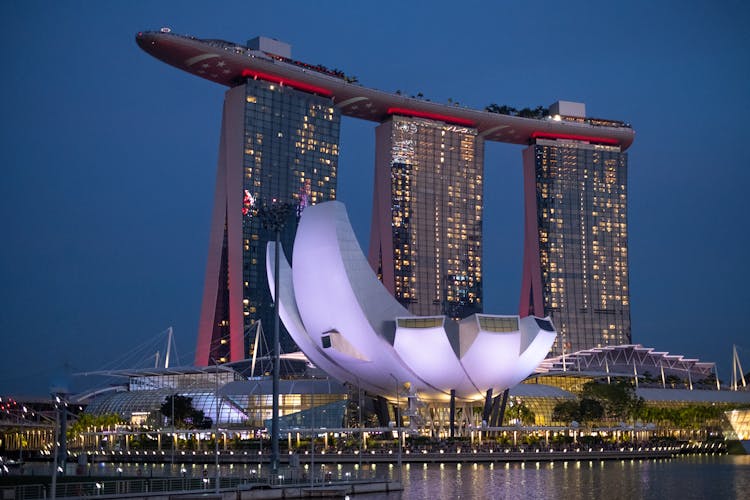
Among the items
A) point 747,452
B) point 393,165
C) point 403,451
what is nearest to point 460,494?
point 403,451

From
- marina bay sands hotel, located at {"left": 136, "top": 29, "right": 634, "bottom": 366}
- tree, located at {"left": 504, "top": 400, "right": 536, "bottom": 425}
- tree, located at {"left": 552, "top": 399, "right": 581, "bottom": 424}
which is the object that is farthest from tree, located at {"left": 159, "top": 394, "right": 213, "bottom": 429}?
tree, located at {"left": 552, "top": 399, "right": 581, "bottom": 424}

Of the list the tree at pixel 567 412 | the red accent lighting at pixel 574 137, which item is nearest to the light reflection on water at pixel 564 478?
the tree at pixel 567 412

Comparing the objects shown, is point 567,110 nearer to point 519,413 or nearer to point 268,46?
point 268,46

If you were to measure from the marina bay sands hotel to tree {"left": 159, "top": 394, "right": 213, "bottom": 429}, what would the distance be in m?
26.3

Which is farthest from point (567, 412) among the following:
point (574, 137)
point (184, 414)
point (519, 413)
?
point (574, 137)

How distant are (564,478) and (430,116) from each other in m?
107

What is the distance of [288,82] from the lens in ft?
469

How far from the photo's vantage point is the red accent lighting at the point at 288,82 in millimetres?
138375

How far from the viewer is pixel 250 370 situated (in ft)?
394

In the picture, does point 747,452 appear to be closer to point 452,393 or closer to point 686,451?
point 686,451

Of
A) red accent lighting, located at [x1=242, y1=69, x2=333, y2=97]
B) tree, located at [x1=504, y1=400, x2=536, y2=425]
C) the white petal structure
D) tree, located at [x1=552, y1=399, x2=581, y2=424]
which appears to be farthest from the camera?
red accent lighting, located at [x1=242, y1=69, x2=333, y2=97]

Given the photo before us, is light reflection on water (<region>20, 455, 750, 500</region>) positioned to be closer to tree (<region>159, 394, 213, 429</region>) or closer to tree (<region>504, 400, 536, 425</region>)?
tree (<region>504, 400, 536, 425</region>)

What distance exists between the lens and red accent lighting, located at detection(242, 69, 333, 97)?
138 metres

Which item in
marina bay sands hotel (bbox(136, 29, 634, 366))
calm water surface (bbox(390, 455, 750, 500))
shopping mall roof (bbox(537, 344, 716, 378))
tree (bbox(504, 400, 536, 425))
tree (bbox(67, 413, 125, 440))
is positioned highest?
marina bay sands hotel (bbox(136, 29, 634, 366))
